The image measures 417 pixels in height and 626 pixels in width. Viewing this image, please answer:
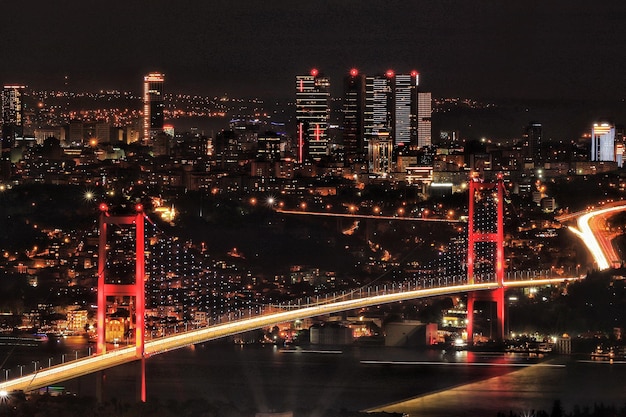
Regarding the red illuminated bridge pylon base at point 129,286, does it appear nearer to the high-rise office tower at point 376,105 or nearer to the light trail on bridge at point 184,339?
the light trail on bridge at point 184,339

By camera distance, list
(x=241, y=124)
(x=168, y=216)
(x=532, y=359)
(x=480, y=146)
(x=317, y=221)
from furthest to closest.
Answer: (x=241, y=124) < (x=480, y=146) < (x=317, y=221) < (x=168, y=216) < (x=532, y=359)

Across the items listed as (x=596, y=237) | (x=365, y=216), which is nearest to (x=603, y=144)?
(x=365, y=216)

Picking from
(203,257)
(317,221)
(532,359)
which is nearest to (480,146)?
(317,221)

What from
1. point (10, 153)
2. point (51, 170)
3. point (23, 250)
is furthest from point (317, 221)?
point (10, 153)

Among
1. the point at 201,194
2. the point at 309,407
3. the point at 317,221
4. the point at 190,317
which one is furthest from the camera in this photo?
the point at 201,194

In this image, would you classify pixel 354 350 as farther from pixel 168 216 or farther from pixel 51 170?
pixel 51 170

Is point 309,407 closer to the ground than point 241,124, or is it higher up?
closer to the ground

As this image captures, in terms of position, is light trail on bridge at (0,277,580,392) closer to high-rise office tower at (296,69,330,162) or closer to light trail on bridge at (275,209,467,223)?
light trail on bridge at (275,209,467,223)

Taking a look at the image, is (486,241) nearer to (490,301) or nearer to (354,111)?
(490,301)

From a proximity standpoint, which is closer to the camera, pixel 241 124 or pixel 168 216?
pixel 168 216
